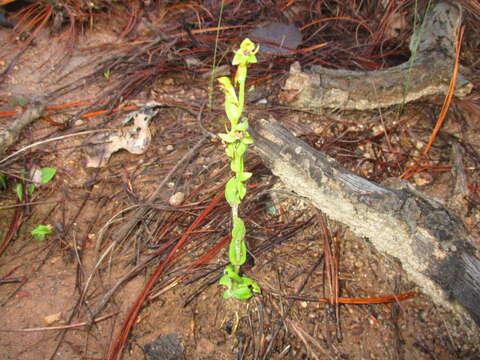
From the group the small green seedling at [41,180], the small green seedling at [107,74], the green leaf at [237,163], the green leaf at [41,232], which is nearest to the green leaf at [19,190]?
the small green seedling at [41,180]

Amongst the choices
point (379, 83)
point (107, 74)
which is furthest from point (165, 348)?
point (107, 74)

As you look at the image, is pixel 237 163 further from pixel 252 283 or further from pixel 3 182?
pixel 3 182

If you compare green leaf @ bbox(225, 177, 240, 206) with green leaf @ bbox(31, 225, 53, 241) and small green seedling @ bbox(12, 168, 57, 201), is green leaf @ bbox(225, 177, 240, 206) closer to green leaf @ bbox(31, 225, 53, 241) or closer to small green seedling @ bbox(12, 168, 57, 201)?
green leaf @ bbox(31, 225, 53, 241)

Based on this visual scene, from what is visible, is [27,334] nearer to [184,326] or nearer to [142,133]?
[184,326]

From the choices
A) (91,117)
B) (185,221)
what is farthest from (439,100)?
(91,117)

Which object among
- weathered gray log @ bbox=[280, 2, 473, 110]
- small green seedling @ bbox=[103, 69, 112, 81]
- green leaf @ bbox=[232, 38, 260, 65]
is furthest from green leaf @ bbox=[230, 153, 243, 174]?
small green seedling @ bbox=[103, 69, 112, 81]

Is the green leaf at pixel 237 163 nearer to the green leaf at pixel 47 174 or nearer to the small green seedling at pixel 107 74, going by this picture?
the green leaf at pixel 47 174
